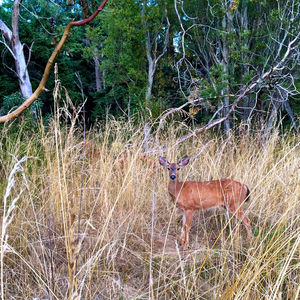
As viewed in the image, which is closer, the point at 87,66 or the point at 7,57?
the point at 7,57

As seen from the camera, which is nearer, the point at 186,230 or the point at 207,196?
the point at 186,230

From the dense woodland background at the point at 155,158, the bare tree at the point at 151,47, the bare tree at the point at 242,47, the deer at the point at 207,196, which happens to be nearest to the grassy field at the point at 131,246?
the dense woodland background at the point at 155,158

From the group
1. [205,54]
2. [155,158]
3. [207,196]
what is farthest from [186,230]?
[205,54]

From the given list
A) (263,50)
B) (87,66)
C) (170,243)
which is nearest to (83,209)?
(170,243)

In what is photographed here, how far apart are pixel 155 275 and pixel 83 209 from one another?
49.8 inches

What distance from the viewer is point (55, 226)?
2738 mm

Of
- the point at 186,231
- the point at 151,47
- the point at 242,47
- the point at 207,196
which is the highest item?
the point at 151,47

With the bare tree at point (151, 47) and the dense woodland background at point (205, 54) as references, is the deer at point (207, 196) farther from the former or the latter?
the bare tree at point (151, 47)

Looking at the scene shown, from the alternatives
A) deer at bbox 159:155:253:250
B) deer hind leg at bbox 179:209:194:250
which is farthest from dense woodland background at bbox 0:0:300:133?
deer hind leg at bbox 179:209:194:250

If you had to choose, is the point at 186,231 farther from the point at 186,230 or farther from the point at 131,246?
the point at 131,246

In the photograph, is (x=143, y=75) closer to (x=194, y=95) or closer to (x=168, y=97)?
(x=168, y=97)

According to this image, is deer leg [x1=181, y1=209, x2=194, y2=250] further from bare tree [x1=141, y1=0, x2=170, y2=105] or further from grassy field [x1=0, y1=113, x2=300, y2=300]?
bare tree [x1=141, y1=0, x2=170, y2=105]

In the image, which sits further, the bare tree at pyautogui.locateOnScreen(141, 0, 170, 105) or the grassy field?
the bare tree at pyautogui.locateOnScreen(141, 0, 170, 105)

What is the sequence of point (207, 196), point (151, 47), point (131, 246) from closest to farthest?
point (131, 246) → point (207, 196) → point (151, 47)
